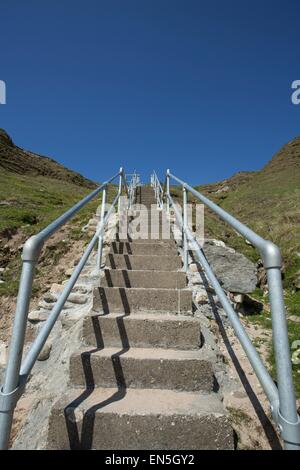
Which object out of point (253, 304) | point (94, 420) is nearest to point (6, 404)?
point (94, 420)

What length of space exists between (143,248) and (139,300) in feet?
5.13

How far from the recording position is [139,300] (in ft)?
10.6

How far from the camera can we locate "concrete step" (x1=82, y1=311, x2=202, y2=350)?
280 cm

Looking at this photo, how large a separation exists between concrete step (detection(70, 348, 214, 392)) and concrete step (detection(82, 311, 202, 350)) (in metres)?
0.31

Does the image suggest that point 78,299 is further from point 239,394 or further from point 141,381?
point 239,394

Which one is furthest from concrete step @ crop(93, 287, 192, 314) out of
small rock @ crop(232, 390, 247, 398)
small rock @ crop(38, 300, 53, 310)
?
small rock @ crop(38, 300, 53, 310)

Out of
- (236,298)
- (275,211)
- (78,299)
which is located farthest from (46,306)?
(275,211)

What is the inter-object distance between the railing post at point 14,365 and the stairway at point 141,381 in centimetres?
70

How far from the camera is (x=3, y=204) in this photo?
11664mm

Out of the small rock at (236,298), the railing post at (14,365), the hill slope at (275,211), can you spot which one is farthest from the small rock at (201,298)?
the hill slope at (275,211)

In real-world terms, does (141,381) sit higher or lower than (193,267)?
lower

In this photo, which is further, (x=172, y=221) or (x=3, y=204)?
(x=3, y=204)
